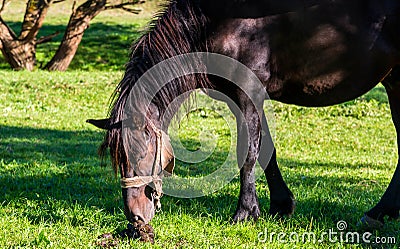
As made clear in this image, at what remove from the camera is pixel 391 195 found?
4984mm

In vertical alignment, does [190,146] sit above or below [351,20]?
below

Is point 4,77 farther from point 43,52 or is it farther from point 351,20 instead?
point 351,20

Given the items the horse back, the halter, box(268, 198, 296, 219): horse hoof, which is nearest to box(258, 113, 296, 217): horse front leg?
box(268, 198, 296, 219): horse hoof

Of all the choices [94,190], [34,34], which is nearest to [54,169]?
[94,190]

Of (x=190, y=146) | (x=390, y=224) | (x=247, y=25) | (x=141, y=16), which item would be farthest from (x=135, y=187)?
(x=141, y=16)

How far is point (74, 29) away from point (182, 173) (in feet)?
43.8

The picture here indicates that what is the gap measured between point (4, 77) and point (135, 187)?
1306cm

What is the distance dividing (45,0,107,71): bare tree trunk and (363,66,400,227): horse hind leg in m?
14.7

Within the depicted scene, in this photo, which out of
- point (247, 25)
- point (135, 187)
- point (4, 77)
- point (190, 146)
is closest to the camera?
point (135, 187)

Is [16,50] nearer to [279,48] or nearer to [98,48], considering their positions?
[98,48]

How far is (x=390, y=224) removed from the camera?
4770 millimetres

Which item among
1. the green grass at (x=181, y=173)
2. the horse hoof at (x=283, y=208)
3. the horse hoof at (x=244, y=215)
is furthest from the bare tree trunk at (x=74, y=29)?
the horse hoof at (x=244, y=215)

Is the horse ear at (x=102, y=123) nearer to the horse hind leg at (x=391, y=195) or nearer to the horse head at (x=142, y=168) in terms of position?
the horse head at (x=142, y=168)

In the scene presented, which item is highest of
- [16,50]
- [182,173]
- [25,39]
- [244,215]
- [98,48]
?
[244,215]
